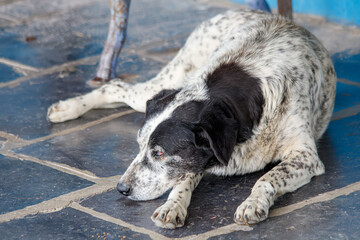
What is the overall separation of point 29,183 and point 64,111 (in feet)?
3.24

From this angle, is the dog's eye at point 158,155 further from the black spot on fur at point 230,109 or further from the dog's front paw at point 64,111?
the dog's front paw at point 64,111

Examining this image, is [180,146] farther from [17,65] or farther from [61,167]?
[17,65]

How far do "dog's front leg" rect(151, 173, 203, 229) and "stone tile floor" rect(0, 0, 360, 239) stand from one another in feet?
0.14

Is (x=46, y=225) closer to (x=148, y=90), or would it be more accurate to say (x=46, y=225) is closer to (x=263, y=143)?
(x=263, y=143)

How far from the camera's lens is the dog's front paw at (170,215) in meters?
2.93

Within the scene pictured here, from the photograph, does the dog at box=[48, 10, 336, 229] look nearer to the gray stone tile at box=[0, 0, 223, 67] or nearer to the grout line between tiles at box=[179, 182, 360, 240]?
the grout line between tiles at box=[179, 182, 360, 240]

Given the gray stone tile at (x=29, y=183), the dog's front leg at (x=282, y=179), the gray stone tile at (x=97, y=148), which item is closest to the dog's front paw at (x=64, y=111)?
the gray stone tile at (x=97, y=148)

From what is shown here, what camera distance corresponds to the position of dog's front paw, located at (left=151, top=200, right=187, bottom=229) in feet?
9.61

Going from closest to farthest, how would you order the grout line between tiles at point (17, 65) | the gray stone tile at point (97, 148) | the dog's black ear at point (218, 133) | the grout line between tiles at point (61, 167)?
the dog's black ear at point (218, 133)
the grout line between tiles at point (61, 167)
the gray stone tile at point (97, 148)
the grout line between tiles at point (17, 65)

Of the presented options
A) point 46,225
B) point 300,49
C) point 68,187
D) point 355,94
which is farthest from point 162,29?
point 46,225

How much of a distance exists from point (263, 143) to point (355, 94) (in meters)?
1.41

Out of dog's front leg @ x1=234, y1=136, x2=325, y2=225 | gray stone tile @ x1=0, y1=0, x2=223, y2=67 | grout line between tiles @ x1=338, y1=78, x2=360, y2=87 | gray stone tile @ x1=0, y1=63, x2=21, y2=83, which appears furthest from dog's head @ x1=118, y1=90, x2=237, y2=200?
gray stone tile @ x1=0, y1=0, x2=223, y2=67

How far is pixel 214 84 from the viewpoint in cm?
340

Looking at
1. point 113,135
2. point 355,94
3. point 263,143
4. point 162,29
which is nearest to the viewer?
point 263,143
